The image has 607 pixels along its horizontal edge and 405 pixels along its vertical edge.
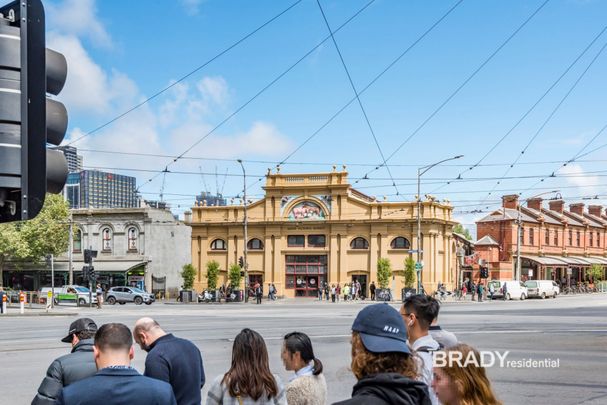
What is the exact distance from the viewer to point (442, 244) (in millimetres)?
62406

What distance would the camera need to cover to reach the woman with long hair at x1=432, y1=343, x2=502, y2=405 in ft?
12.4

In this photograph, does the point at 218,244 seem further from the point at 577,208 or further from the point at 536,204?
the point at 577,208

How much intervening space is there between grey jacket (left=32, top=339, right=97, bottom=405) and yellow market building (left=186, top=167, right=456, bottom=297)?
5475 centimetres

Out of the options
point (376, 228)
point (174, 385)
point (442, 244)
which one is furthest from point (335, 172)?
point (174, 385)

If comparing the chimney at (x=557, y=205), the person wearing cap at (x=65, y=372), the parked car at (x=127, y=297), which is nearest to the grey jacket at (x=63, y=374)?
the person wearing cap at (x=65, y=372)

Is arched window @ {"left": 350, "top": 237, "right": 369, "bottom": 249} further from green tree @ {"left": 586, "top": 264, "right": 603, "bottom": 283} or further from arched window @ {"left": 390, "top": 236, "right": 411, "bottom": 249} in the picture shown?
green tree @ {"left": 586, "top": 264, "right": 603, "bottom": 283}

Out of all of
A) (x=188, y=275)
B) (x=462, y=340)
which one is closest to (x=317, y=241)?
(x=188, y=275)

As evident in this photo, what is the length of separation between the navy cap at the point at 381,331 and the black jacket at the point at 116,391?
4.27ft

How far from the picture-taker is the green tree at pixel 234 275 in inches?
2472

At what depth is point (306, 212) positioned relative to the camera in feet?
209

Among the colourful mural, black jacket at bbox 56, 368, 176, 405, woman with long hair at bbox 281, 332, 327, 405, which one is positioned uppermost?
the colourful mural

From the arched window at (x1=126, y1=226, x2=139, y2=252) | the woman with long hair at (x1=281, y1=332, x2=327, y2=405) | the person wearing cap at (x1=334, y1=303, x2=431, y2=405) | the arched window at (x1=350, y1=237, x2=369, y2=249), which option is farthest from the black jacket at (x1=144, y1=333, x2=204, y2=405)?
the arched window at (x1=126, y1=226, x2=139, y2=252)

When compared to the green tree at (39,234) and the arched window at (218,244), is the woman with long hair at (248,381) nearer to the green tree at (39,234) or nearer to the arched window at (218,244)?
the green tree at (39,234)

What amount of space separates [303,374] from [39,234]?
59980mm
